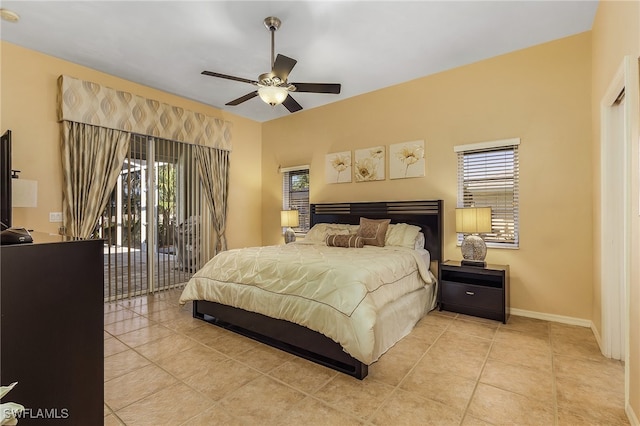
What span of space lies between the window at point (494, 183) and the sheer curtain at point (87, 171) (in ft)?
15.2

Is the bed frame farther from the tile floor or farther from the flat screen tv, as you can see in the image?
the flat screen tv

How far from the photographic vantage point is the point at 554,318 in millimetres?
3365

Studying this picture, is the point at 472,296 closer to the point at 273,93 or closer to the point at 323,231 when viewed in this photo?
the point at 323,231

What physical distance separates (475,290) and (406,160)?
6.44 feet

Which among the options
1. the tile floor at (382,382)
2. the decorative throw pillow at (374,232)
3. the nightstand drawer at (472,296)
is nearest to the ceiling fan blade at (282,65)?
the decorative throw pillow at (374,232)

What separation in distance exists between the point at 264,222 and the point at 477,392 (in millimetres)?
4911

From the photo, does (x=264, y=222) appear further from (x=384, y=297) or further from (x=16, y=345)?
(x=16, y=345)

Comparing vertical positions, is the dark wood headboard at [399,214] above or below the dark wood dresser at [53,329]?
above

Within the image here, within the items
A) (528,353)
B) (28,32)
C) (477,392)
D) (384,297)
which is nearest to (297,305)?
(384,297)

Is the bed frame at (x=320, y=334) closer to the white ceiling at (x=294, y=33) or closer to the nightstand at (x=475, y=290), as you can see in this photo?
the nightstand at (x=475, y=290)

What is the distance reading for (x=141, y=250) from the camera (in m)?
4.54

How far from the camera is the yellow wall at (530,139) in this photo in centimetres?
325

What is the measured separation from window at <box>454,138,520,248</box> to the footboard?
7.80ft

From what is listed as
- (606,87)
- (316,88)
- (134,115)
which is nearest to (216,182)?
(134,115)
